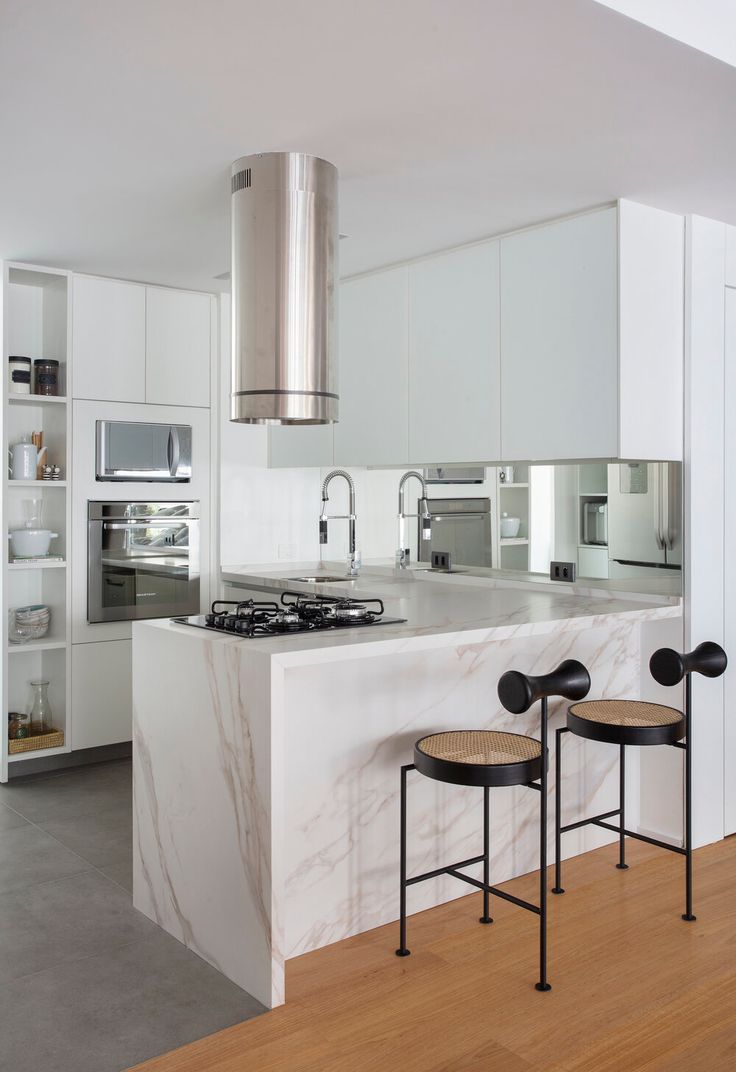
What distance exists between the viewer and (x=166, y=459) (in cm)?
476

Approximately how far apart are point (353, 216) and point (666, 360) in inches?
50.5

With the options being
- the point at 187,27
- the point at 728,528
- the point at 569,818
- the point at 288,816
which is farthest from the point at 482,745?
the point at 187,27

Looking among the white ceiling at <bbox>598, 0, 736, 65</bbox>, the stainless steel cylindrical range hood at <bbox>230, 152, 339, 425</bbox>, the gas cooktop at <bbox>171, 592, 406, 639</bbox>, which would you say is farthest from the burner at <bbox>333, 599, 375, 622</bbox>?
the white ceiling at <bbox>598, 0, 736, 65</bbox>

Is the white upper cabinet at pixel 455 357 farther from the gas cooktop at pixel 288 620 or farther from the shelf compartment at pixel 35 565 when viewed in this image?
the shelf compartment at pixel 35 565

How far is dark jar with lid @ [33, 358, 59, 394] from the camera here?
4441mm

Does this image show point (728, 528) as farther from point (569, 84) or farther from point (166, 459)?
point (166, 459)

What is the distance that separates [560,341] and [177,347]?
2.22m

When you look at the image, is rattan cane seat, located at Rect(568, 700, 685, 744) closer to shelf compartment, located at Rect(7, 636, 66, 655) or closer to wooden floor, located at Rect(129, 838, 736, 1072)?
wooden floor, located at Rect(129, 838, 736, 1072)

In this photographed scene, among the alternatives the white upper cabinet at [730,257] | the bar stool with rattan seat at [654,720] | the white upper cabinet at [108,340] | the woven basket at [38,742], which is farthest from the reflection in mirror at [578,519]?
the woven basket at [38,742]

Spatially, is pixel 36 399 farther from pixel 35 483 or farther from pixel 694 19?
pixel 694 19

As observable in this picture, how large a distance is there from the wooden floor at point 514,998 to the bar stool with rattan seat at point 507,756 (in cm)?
13

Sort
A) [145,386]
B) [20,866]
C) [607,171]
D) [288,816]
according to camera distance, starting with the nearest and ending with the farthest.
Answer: [288,816] < [607,171] < [20,866] < [145,386]

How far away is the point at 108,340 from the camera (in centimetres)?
455

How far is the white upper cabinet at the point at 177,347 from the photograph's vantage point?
4719 mm
